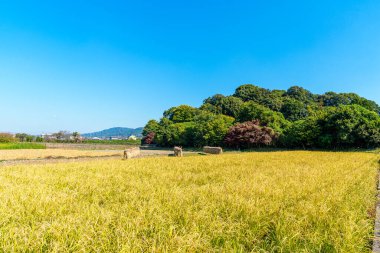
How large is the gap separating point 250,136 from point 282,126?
11.4 m

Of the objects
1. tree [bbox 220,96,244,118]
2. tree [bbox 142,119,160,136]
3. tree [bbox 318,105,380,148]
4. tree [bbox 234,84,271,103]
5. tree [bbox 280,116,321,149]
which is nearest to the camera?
tree [bbox 318,105,380,148]

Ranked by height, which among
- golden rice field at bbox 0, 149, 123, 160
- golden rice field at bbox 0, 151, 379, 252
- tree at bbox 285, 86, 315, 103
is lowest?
golden rice field at bbox 0, 149, 123, 160

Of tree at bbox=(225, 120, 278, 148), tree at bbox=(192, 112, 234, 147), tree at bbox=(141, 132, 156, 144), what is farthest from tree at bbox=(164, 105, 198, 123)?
tree at bbox=(225, 120, 278, 148)

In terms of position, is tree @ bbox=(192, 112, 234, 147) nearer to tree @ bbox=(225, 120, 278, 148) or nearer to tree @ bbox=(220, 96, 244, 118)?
tree @ bbox=(225, 120, 278, 148)

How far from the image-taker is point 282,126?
46.0 metres

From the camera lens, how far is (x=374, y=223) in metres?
4.09

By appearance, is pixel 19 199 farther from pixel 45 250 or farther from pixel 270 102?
pixel 270 102

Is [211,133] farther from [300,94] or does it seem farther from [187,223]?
[300,94]

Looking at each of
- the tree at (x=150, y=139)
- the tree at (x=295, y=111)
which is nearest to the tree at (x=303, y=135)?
the tree at (x=295, y=111)

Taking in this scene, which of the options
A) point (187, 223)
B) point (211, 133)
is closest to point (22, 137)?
→ point (211, 133)

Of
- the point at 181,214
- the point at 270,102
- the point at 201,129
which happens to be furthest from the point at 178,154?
the point at 270,102

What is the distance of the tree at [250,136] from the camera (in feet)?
125

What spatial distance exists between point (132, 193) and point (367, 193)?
20.3 ft

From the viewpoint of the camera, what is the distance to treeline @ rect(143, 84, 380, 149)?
31.4 meters
